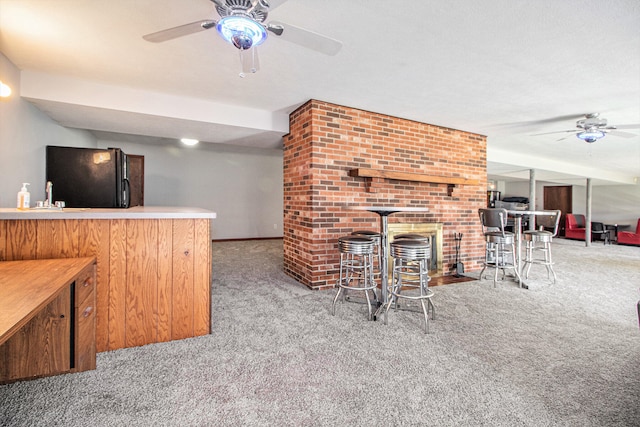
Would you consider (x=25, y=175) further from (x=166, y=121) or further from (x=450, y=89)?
(x=450, y=89)

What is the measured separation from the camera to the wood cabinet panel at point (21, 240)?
69.1 inches

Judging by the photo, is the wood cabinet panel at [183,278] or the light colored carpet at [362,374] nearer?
the light colored carpet at [362,374]

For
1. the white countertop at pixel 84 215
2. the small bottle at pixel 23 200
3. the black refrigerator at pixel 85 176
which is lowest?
the white countertop at pixel 84 215

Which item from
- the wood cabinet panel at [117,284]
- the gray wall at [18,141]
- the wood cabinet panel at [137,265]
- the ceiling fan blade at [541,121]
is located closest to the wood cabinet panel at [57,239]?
the wood cabinet panel at [137,265]

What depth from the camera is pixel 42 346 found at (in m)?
1.64

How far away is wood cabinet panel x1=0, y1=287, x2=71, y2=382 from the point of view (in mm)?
1592

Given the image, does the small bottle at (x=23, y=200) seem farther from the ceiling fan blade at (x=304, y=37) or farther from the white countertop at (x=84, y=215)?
the ceiling fan blade at (x=304, y=37)

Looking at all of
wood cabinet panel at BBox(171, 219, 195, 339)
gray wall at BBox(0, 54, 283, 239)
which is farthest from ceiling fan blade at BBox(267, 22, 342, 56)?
gray wall at BBox(0, 54, 283, 239)

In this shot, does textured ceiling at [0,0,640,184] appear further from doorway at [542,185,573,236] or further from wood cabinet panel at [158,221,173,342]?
doorway at [542,185,573,236]

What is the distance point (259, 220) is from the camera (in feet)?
26.5

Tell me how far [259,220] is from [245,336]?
6.01m

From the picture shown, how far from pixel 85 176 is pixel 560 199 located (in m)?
14.7

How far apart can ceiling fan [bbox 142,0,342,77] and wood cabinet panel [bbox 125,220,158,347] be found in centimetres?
123

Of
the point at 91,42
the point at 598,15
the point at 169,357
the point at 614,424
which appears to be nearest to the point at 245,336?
the point at 169,357
